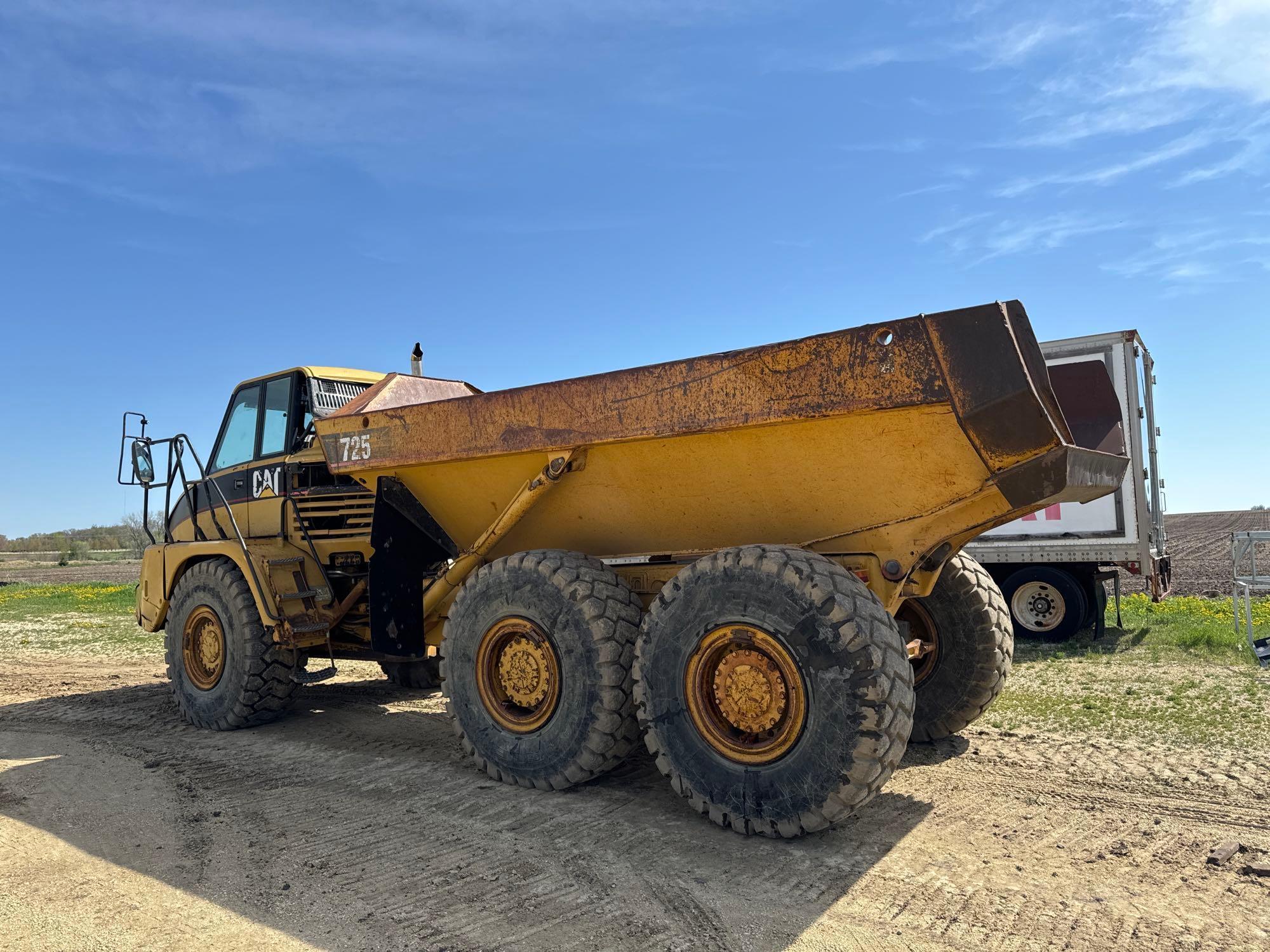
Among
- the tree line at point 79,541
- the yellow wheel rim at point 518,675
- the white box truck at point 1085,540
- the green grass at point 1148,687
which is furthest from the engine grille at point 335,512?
the tree line at point 79,541

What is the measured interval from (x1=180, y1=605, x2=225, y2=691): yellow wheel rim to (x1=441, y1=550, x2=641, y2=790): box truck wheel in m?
2.45

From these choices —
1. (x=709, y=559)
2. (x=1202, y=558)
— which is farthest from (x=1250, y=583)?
(x=1202, y=558)

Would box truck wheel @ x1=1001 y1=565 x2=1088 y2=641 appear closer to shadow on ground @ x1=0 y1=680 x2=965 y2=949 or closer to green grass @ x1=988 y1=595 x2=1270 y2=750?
green grass @ x1=988 y1=595 x2=1270 y2=750

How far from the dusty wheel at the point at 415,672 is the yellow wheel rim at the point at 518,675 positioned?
3.07 m

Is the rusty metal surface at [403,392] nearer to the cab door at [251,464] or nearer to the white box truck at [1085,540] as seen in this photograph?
the cab door at [251,464]

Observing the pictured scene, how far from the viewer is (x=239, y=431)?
7363mm

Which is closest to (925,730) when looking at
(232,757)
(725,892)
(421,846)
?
(725,892)

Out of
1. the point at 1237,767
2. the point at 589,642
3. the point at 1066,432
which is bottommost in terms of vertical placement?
the point at 1237,767

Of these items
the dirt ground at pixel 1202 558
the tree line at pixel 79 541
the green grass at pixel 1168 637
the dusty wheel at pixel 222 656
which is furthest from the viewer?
the tree line at pixel 79 541

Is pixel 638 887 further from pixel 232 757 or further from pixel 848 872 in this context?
pixel 232 757

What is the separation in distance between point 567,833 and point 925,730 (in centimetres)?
244

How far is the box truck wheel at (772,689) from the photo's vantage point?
374 centimetres

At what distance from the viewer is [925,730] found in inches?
212

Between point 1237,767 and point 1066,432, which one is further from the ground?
point 1066,432
